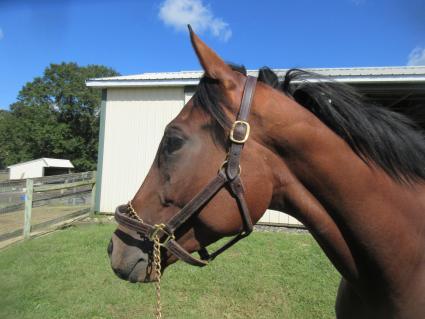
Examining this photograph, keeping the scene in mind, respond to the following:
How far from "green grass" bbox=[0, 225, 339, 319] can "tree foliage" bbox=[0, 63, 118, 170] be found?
42.5 metres

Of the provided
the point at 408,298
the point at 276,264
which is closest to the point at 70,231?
the point at 276,264

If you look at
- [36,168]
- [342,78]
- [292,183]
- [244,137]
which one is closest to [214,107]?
[244,137]

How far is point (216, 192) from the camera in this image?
1399 millimetres

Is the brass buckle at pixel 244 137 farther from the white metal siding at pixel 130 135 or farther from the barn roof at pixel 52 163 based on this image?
the barn roof at pixel 52 163

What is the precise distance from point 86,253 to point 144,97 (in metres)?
4.99

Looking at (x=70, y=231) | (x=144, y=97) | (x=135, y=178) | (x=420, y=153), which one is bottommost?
(x=70, y=231)

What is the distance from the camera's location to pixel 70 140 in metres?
46.5

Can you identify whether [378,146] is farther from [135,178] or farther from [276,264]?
[135,178]

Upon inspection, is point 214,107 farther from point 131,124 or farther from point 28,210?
point 131,124

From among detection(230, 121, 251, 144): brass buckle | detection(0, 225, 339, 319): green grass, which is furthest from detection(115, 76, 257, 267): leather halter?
detection(0, 225, 339, 319): green grass

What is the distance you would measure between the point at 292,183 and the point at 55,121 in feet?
170

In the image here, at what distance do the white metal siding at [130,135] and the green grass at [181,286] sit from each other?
3.33 meters

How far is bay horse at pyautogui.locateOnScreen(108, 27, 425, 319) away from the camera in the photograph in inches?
55.6

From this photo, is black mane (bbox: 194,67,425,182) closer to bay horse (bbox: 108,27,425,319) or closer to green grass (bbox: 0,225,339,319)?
bay horse (bbox: 108,27,425,319)
